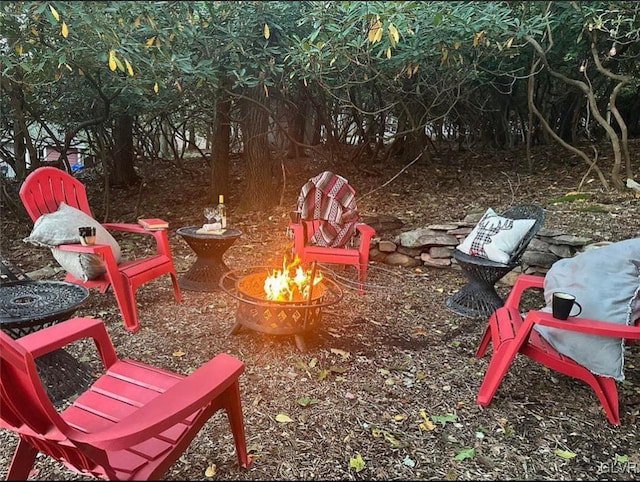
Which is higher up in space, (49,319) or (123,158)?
(123,158)

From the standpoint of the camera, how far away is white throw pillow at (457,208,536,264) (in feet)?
10.8

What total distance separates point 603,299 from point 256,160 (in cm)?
456

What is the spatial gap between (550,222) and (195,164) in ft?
20.6

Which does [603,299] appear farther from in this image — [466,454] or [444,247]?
[444,247]

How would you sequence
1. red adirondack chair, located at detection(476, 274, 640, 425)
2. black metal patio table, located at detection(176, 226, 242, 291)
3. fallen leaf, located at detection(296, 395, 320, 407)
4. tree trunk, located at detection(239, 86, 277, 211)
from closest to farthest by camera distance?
red adirondack chair, located at detection(476, 274, 640, 425)
fallen leaf, located at detection(296, 395, 320, 407)
black metal patio table, located at detection(176, 226, 242, 291)
tree trunk, located at detection(239, 86, 277, 211)

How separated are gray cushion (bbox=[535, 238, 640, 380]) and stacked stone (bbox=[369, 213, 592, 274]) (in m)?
1.59

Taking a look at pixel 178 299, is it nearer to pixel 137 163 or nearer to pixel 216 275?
pixel 216 275

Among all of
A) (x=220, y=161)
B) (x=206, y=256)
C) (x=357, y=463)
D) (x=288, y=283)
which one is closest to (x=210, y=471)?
(x=357, y=463)

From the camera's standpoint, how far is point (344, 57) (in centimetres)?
330

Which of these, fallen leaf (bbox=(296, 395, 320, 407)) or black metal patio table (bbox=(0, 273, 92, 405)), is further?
fallen leaf (bbox=(296, 395, 320, 407))

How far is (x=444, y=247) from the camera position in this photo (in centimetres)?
433

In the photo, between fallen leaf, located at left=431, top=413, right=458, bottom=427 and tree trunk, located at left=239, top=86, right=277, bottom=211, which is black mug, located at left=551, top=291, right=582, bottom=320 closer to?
fallen leaf, located at left=431, top=413, right=458, bottom=427

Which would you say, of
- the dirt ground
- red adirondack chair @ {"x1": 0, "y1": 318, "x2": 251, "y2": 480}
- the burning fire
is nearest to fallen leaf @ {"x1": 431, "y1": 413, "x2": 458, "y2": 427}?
the dirt ground

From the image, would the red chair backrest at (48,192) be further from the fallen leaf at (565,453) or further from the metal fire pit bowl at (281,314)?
the fallen leaf at (565,453)
